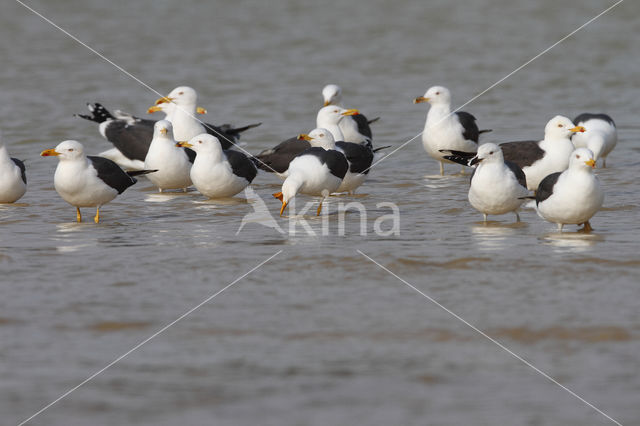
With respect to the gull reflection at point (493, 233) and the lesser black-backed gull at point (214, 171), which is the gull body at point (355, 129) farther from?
the gull reflection at point (493, 233)

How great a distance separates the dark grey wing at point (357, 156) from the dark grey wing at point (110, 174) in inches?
114

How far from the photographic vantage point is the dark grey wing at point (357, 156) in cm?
1320

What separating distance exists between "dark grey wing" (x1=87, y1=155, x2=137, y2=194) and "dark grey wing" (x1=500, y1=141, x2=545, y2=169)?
15.6ft

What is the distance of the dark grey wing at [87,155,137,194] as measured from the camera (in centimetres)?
1153

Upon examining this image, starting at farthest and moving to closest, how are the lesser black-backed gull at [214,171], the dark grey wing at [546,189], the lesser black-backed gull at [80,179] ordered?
the lesser black-backed gull at [214,171], the lesser black-backed gull at [80,179], the dark grey wing at [546,189]

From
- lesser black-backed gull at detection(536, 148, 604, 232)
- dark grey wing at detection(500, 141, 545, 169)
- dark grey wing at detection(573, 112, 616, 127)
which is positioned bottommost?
lesser black-backed gull at detection(536, 148, 604, 232)

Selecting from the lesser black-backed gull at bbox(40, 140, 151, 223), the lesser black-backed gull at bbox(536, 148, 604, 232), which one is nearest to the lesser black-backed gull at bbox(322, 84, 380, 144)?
the lesser black-backed gull at bbox(40, 140, 151, 223)

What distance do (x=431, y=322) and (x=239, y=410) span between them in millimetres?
2061

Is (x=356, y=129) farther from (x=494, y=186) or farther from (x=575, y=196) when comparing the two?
(x=575, y=196)

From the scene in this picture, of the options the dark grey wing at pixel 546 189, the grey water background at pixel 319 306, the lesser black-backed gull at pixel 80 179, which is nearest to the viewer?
the grey water background at pixel 319 306

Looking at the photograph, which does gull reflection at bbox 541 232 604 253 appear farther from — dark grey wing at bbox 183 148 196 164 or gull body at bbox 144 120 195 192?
dark grey wing at bbox 183 148 196 164

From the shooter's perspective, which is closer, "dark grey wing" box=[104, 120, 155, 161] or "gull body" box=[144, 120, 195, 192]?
"gull body" box=[144, 120, 195, 192]

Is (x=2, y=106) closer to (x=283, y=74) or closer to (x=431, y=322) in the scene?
(x=283, y=74)

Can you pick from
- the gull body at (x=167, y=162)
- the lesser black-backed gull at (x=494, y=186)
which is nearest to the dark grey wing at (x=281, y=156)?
the gull body at (x=167, y=162)
